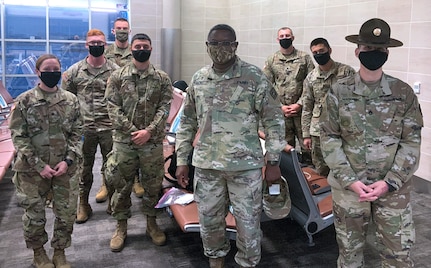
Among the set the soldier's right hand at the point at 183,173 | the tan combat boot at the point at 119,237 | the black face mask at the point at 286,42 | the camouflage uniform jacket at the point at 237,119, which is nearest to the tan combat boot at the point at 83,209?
the tan combat boot at the point at 119,237

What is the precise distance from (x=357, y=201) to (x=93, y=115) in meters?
2.42

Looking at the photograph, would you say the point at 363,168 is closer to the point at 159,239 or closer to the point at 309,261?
the point at 309,261

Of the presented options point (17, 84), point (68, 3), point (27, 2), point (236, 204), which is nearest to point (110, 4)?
point (68, 3)

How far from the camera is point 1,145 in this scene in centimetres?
469

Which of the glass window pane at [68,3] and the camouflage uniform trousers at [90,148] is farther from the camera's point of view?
the glass window pane at [68,3]

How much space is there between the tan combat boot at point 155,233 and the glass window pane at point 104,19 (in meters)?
5.67

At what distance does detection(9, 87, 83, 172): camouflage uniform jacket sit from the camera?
2.68 m

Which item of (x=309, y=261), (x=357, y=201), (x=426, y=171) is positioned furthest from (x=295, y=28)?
(x=357, y=201)

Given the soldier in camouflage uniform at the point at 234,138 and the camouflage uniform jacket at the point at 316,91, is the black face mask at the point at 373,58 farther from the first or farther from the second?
the camouflage uniform jacket at the point at 316,91

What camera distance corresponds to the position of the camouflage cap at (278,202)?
2838mm

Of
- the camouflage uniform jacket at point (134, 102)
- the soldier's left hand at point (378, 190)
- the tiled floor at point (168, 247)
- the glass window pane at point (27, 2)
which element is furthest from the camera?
the glass window pane at point (27, 2)

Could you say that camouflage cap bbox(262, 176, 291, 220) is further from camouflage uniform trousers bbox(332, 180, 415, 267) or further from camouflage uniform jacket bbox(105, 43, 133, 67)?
camouflage uniform jacket bbox(105, 43, 133, 67)

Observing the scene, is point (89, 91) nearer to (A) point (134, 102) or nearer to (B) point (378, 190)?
(A) point (134, 102)

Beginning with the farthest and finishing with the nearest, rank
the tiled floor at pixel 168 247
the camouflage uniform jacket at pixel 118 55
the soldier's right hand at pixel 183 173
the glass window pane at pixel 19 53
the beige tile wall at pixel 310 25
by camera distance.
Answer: the glass window pane at pixel 19 53, the camouflage uniform jacket at pixel 118 55, the beige tile wall at pixel 310 25, the tiled floor at pixel 168 247, the soldier's right hand at pixel 183 173
